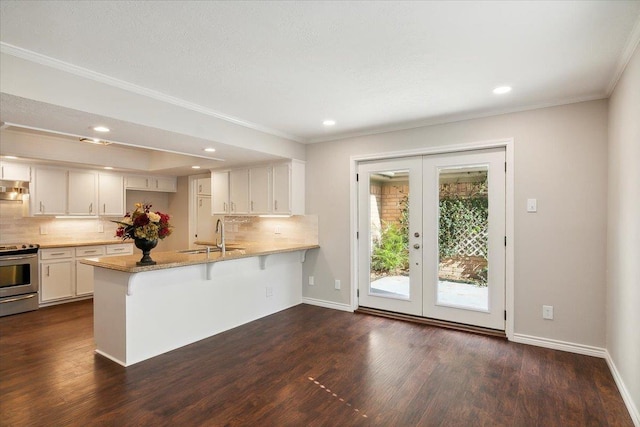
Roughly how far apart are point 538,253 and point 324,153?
9.69ft

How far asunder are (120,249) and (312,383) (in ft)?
15.7

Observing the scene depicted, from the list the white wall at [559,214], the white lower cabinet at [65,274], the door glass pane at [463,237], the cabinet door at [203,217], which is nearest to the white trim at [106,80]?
the door glass pane at [463,237]

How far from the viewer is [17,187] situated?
4.95 meters

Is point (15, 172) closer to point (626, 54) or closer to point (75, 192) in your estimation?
point (75, 192)

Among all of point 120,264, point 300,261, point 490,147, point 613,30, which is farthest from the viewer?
point 300,261

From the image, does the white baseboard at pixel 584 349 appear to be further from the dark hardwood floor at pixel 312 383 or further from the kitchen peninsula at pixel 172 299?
the kitchen peninsula at pixel 172 299

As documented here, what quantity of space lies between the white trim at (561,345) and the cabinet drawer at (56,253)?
630 centimetres

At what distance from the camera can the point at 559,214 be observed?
3.35 meters

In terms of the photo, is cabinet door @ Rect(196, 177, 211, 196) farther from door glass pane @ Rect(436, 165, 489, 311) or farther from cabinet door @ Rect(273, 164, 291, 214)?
door glass pane @ Rect(436, 165, 489, 311)

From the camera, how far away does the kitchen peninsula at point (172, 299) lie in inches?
122

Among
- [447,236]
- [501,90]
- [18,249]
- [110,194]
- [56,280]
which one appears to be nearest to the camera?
[501,90]

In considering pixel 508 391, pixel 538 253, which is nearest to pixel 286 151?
pixel 538 253

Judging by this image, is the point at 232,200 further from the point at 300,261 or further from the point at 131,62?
the point at 131,62

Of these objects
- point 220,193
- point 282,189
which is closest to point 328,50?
point 282,189
